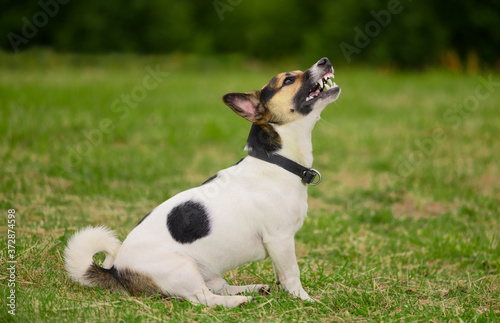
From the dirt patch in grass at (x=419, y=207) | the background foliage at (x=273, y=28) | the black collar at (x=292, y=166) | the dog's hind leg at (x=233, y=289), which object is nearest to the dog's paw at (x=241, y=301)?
the dog's hind leg at (x=233, y=289)

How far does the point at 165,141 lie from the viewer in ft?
29.8

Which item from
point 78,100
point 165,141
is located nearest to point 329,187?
point 165,141

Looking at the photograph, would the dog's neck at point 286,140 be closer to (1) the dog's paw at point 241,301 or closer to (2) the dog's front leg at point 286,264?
(2) the dog's front leg at point 286,264

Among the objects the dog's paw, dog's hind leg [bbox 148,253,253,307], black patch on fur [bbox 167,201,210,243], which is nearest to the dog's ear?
black patch on fur [bbox 167,201,210,243]

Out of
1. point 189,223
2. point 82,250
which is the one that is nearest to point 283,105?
point 189,223

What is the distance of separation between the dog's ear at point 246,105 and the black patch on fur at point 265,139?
87 mm

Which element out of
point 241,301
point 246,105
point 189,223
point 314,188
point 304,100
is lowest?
point 314,188

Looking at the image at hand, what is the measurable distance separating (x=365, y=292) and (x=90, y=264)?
Answer: 1.77 metres

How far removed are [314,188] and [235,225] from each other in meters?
3.94

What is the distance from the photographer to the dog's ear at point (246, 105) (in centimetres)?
342

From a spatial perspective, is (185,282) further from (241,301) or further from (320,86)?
(320,86)

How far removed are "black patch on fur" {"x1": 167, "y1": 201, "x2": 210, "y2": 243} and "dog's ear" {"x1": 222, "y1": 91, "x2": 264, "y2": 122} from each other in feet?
2.21

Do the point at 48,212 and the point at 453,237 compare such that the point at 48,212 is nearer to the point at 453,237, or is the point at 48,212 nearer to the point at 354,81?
the point at 453,237

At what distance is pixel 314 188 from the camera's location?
23.1 feet
